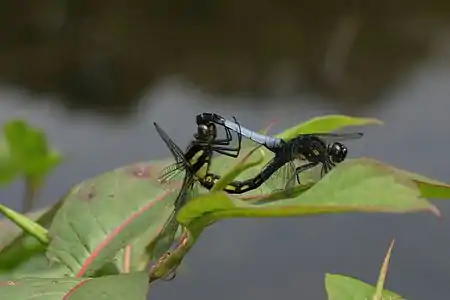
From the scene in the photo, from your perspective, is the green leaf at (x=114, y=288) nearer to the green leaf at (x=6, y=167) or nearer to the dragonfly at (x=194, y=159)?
the dragonfly at (x=194, y=159)

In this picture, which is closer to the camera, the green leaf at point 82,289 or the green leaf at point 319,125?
the green leaf at point 82,289

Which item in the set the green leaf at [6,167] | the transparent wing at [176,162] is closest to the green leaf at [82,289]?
the transparent wing at [176,162]

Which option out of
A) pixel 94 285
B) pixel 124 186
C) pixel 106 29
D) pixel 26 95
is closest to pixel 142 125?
pixel 26 95

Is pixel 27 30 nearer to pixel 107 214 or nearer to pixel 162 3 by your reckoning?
pixel 162 3

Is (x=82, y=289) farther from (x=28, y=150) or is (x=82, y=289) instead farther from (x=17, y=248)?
(x=28, y=150)

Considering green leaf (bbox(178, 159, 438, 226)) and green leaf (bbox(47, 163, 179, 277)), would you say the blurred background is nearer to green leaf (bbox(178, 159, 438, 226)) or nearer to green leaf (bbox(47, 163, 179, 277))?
green leaf (bbox(47, 163, 179, 277))

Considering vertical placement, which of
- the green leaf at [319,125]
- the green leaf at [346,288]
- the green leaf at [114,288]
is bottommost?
the green leaf at [114,288]

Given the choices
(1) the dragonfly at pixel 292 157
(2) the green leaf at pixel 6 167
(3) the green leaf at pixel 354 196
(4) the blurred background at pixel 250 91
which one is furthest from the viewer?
(4) the blurred background at pixel 250 91
